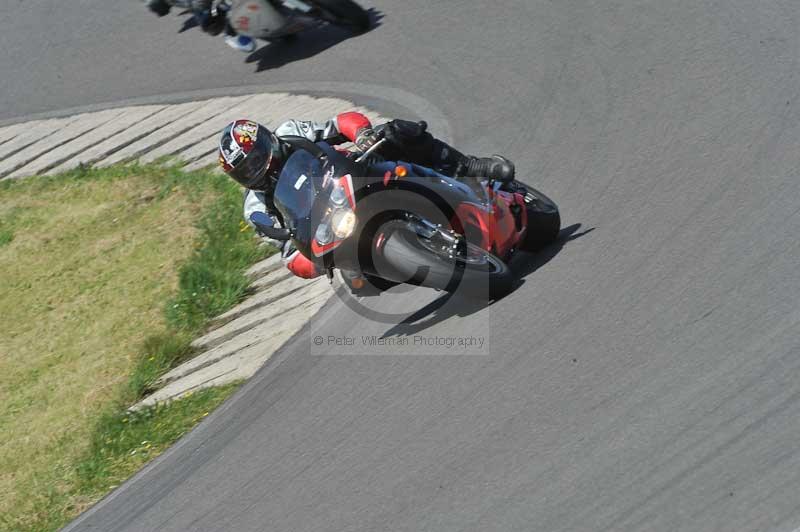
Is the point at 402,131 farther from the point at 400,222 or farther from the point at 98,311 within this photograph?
the point at 98,311

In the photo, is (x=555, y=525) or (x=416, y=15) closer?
(x=555, y=525)

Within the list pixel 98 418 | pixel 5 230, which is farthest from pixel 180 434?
pixel 5 230

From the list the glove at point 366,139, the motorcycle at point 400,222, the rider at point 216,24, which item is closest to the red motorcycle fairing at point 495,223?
the motorcycle at point 400,222

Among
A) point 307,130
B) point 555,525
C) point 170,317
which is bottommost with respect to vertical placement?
point 170,317

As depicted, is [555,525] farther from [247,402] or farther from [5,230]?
[5,230]

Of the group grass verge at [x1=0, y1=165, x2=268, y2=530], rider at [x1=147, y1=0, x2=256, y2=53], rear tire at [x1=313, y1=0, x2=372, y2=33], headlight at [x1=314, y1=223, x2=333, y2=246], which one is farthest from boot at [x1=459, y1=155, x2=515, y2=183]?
rider at [x1=147, y1=0, x2=256, y2=53]

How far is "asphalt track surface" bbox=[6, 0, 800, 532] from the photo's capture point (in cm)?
531

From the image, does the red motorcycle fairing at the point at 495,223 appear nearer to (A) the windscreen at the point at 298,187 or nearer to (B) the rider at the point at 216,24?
(A) the windscreen at the point at 298,187

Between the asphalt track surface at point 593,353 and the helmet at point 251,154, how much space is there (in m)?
1.48

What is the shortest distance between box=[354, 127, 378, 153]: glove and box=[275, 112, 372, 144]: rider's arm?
186 mm

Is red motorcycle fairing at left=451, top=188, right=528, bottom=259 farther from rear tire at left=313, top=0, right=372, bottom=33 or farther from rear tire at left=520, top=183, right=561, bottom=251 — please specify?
rear tire at left=313, top=0, right=372, bottom=33

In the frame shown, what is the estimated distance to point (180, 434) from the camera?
7699 millimetres

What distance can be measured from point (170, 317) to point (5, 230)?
377 cm

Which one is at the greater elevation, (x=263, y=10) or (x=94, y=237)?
(x=263, y=10)
